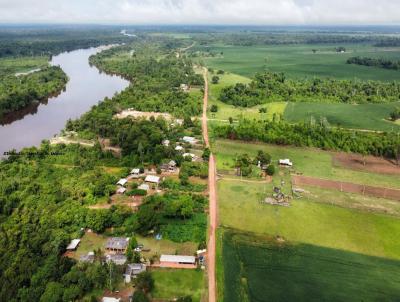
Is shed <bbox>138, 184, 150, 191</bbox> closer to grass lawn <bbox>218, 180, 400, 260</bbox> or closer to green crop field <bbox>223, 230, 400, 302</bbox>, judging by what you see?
grass lawn <bbox>218, 180, 400, 260</bbox>

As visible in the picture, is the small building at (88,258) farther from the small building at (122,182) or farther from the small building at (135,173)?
the small building at (135,173)

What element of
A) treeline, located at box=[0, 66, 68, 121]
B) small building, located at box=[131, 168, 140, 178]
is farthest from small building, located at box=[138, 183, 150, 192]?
treeline, located at box=[0, 66, 68, 121]

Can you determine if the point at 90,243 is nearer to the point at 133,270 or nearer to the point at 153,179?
the point at 133,270

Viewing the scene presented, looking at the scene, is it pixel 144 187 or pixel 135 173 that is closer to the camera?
pixel 144 187

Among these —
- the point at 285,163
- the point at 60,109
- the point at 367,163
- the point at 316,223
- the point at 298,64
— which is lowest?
the point at 316,223

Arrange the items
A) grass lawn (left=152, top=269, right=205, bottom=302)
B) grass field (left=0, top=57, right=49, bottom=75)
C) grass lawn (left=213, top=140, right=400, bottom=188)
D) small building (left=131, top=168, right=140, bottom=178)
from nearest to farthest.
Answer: grass lawn (left=152, top=269, right=205, bottom=302) → grass lawn (left=213, top=140, right=400, bottom=188) → small building (left=131, top=168, right=140, bottom=178) → grass field (left=0, top=57, right=49, bottom=75)

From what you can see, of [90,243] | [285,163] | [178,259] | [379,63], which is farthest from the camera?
[379,63]

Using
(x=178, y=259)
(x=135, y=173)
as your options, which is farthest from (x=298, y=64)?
(x=178, y=259)
